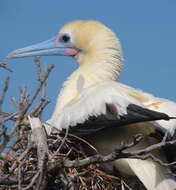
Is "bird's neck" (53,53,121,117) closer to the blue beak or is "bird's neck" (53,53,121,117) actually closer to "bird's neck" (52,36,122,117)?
"bird's neck" (52,36,122,117)

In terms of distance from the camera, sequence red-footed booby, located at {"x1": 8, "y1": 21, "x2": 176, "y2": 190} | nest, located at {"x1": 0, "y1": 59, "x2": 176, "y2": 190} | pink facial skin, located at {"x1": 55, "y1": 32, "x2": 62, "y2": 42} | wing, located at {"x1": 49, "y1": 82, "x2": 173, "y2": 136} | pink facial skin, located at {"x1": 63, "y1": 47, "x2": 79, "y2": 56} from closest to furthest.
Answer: nest, located at {"x1": 0, "y1": 59, "x2": 176, "y2": 190} → wing, located at {"x1": 49, "y1": 82, "x2": 173, "y2": 136} → red-footed booby, located at {"x1": 8, "y1": 21, "x2": 176, "y2": 190} → pink facial skin, located at {"x1": 63, "y1": 47, "x2": 79, "y2": 56} → pink facial skin, located at {"x1": 55, "y1": 32, "x2": 62, "y2": 42}

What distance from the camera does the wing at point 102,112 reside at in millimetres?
4356

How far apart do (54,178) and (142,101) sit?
1.35m

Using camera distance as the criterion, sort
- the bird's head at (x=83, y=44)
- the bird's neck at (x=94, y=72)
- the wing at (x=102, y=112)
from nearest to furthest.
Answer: the wing at (x=102, y=112) < the bird's neck at (x=94, y=72) < the bird's head at (x=83, y=44)

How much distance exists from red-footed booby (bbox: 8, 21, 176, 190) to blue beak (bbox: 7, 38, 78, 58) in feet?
0.65

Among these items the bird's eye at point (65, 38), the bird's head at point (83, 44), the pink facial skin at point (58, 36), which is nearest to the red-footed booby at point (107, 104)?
the bird's head at point (83, 44)

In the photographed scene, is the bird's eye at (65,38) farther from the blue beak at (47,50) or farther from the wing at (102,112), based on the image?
the wing at (102,112)

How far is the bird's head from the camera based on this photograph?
613 centimetres

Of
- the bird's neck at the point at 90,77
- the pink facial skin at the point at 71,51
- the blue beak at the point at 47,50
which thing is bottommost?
the bird's neck at the point at 90,77

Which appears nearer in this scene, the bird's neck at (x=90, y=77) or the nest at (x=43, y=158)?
the nest at (x=43, y=158)

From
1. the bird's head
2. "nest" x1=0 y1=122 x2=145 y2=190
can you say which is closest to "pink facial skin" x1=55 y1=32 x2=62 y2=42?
the bird's head

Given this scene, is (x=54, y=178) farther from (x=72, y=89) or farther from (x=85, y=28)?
(x=85, y=28)

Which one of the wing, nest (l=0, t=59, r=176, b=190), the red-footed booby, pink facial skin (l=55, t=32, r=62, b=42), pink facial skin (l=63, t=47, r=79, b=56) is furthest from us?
pink facial skin (l=55, t=32, r=62, b=42)

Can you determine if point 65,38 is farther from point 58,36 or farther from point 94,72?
point 94,72
